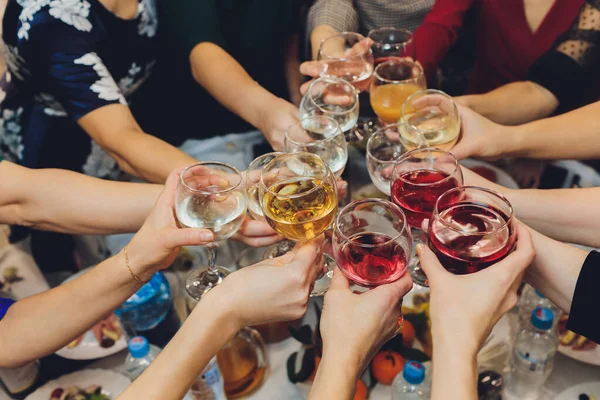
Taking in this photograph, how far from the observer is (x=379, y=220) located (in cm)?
103

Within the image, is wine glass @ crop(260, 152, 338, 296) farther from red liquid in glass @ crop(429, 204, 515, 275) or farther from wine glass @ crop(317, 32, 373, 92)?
wine glass @ crop(317, 32, 373, 92)

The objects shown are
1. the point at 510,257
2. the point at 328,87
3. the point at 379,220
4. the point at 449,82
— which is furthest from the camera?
the point at 449,82

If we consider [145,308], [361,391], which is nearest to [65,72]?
[145,308]

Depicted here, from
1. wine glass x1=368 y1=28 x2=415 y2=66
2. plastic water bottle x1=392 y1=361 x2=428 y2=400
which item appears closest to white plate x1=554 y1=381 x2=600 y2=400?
plastic water bottle x1=392 y1=361 x2=428 y2=400

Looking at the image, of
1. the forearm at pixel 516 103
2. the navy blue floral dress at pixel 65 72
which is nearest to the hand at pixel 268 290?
the navy blue floral dress at pixel 65 72

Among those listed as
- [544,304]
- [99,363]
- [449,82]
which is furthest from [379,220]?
[449,82]

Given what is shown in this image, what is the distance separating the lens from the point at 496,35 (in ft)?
7.09

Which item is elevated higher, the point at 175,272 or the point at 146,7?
the point at 146,7

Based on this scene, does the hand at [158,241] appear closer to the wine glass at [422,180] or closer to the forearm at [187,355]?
the forearm at [187,355]

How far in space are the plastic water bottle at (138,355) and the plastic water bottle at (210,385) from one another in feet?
0.46

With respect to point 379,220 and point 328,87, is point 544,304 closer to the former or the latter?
point 379,220

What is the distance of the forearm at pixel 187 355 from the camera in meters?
0.97

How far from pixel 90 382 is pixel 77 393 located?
0.13ft

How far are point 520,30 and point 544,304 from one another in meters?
1.21
